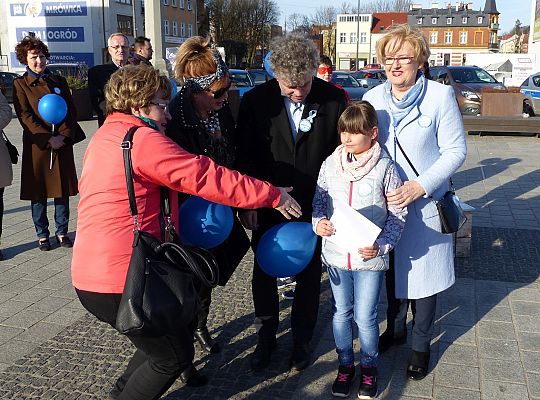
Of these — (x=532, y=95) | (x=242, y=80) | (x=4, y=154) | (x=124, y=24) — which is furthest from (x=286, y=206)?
(x=124, y=24)

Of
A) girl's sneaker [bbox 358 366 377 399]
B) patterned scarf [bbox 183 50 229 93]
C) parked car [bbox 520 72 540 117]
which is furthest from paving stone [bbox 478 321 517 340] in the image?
parked car [bbox 520 72 540 117]

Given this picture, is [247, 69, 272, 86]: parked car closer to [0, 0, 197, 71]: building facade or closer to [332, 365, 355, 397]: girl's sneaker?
[332, 365, 355, 397]: girl's sneaker

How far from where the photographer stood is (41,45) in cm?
580

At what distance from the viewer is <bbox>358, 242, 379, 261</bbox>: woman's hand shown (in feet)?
9.52

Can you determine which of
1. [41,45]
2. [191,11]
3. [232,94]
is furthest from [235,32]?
[41,45]

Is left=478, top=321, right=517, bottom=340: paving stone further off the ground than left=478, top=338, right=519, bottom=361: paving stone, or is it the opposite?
left=478, top=321, right=517, bottom=340: paving stone

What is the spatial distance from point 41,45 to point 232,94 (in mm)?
10001

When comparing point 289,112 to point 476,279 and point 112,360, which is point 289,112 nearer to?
point 112,360

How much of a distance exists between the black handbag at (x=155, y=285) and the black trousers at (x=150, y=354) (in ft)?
0.34

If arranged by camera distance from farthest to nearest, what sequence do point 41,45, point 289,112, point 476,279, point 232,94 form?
point 232,94, point 41,45, point 476,279, point 289,112

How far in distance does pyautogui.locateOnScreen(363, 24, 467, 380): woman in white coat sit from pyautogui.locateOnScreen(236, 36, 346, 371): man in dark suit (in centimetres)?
33

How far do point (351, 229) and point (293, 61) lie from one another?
0.96m

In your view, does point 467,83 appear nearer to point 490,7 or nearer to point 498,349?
point 498,349

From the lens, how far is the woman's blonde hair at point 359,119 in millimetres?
2924
